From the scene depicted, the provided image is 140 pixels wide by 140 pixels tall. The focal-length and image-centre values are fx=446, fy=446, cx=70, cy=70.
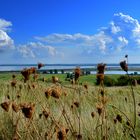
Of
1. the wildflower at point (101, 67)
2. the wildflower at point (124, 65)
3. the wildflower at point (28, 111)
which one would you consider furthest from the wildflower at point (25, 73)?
the wildflower at point (124, 65)

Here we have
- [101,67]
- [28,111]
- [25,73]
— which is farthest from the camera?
[25,73]

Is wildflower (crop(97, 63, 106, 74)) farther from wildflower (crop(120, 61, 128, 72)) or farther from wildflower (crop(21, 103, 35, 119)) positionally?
wildflower (crop(21, 103, 35, 119))

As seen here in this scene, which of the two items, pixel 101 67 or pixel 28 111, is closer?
pixel 28 111

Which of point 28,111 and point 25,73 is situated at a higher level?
point 25,73

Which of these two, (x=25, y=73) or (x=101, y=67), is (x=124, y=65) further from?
(x=25, y=73)

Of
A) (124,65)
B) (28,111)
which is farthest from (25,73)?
(124,65)

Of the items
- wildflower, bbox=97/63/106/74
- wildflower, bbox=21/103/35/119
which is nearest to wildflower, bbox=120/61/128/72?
wildflower, bbox=97/63/106/74

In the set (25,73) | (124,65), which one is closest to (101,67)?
(124,65)

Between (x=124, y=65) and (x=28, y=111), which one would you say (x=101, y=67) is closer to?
(x=124, y=65)

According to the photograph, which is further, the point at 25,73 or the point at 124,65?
the point at 25,73

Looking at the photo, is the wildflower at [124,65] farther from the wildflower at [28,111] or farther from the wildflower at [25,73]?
the wildflower at [25,73]

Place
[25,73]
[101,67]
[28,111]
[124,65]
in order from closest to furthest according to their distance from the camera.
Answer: [28,111] < [124,65] < [101,67] < [25,73]

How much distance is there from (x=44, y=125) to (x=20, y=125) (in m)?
0.34

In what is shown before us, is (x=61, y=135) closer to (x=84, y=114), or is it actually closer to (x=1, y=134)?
(x=1, y=134)
